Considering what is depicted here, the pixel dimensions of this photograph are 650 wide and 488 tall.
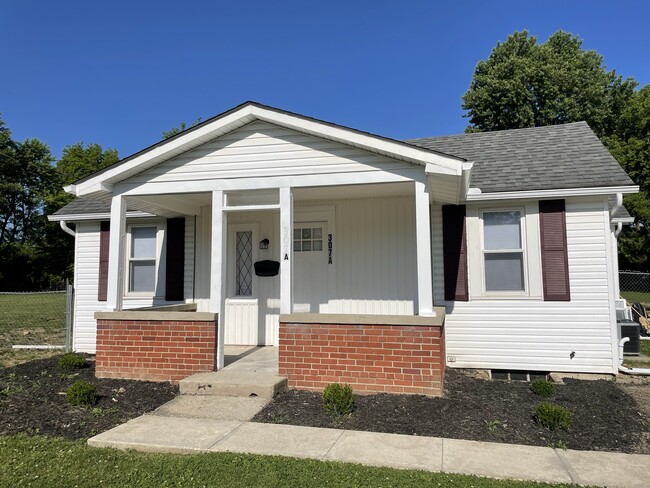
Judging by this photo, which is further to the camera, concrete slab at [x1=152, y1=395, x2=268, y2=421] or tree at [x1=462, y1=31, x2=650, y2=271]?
tree at [x1=462, y1=31, x2=650, y2=271]

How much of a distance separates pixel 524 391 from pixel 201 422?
4.22 meters

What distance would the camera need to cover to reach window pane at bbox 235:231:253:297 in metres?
8.49

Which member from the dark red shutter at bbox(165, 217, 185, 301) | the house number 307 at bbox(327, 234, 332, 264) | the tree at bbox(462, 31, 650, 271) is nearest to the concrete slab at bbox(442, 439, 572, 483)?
the house number 307 at bbox(327, 234, 332, 264)

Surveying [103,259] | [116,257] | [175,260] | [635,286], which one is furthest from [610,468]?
[635,286]

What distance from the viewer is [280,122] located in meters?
6.30

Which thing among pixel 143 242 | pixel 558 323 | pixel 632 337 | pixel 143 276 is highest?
pixel 143 242

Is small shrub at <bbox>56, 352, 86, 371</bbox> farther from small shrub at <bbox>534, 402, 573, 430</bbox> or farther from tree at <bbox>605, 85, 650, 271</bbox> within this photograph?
tree at <bbox>605, 85, 650, 271</bbox>

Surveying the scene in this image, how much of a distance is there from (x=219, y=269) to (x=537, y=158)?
19.9 feet

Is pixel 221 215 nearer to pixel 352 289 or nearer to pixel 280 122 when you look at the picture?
pixel 280 122

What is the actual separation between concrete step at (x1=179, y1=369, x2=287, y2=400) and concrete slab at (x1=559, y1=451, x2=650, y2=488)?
318 cm

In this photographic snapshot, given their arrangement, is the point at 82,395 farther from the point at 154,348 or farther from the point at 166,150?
the point at 166,150

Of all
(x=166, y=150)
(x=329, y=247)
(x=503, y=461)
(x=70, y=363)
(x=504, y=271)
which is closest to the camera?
(x=503, y=461)

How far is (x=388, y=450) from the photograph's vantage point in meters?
4.01

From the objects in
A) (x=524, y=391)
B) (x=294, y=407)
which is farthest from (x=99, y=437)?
(x=524, y=391)
